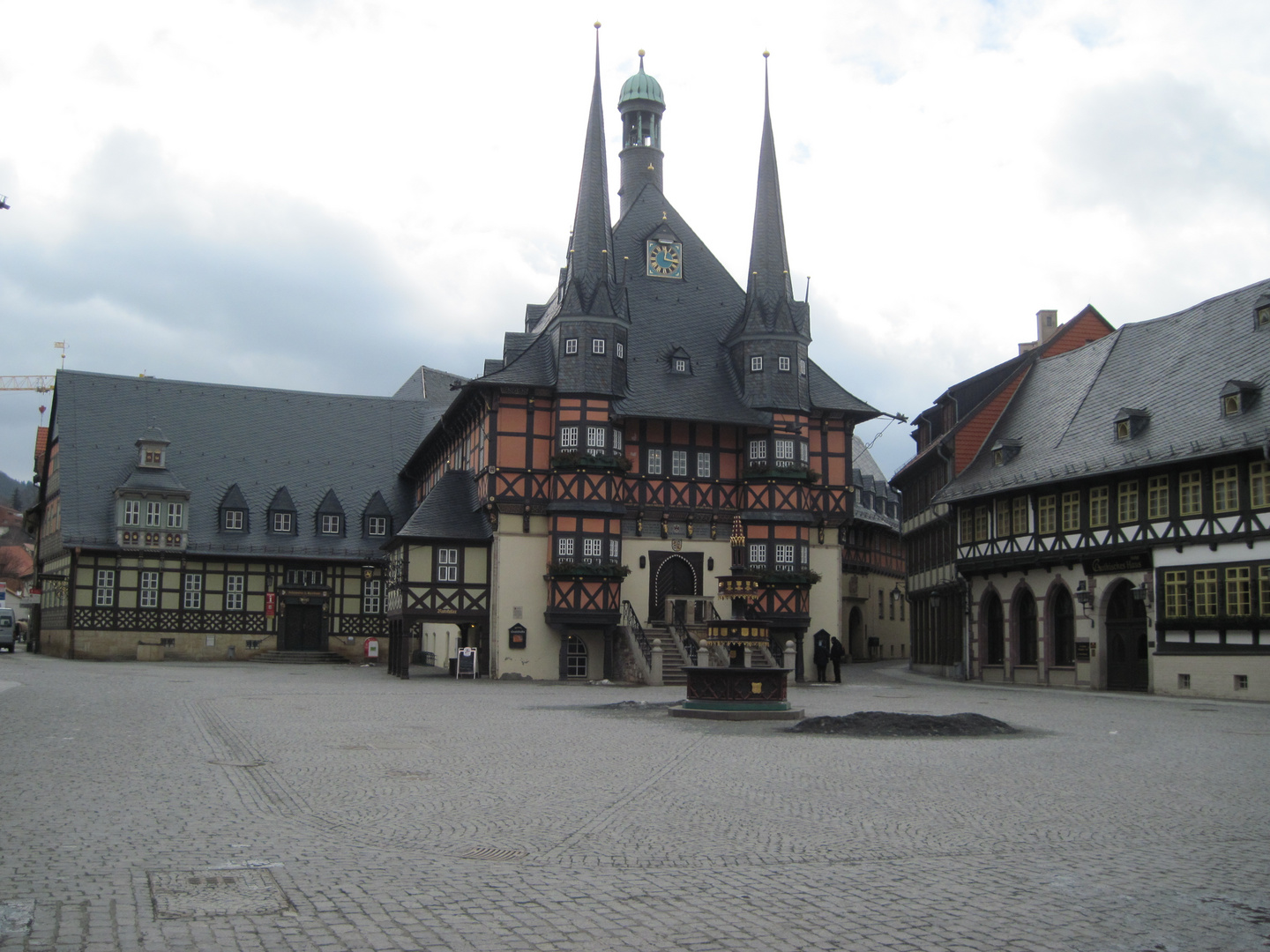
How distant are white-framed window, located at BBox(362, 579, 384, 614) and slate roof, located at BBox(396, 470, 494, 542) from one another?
18185 mm

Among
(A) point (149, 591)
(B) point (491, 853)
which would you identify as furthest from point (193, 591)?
(B) point (491, 853)

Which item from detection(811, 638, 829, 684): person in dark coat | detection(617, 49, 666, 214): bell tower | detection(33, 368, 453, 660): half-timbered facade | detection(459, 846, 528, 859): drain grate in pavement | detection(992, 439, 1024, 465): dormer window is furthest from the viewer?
detection(33, 368, 453, 660): half-timbered facade

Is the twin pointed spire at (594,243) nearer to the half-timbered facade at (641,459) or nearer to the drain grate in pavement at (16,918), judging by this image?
the half-timbered facade at (641,459)

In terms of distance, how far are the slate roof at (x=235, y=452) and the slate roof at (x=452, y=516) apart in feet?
60.5

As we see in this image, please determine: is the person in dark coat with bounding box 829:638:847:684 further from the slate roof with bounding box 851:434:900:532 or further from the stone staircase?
the slate roof with bounding box 851:434:900:532

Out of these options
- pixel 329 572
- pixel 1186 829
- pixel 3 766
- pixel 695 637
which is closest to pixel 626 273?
pixel 695 637

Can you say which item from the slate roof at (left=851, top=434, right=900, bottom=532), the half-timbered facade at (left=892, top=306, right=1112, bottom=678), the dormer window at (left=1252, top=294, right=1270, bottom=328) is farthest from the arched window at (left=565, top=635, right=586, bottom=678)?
the slate roof at (left=851, top=434, right=900, bottom=532)

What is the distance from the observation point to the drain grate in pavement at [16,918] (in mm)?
7527

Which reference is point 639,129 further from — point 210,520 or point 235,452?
point 210,520

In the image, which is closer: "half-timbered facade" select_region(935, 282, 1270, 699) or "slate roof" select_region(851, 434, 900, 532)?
→ "half-timbered facade" select_region(935, 282, 1270, 699)

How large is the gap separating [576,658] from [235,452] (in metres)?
28.7

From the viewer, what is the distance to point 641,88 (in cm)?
5859

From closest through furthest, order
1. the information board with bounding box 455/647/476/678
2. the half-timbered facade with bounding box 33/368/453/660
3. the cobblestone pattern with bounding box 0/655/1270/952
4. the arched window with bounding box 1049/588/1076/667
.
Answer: the cobblestone pattern with bounding box 0/655/1270/952, the arched window with bounding box 1049/588/1076/667, the information board with bounding box 455/647/476/678, the half-timbered facade with bounding box 33/368/453/660

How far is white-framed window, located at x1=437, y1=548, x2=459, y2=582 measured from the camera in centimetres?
4316
